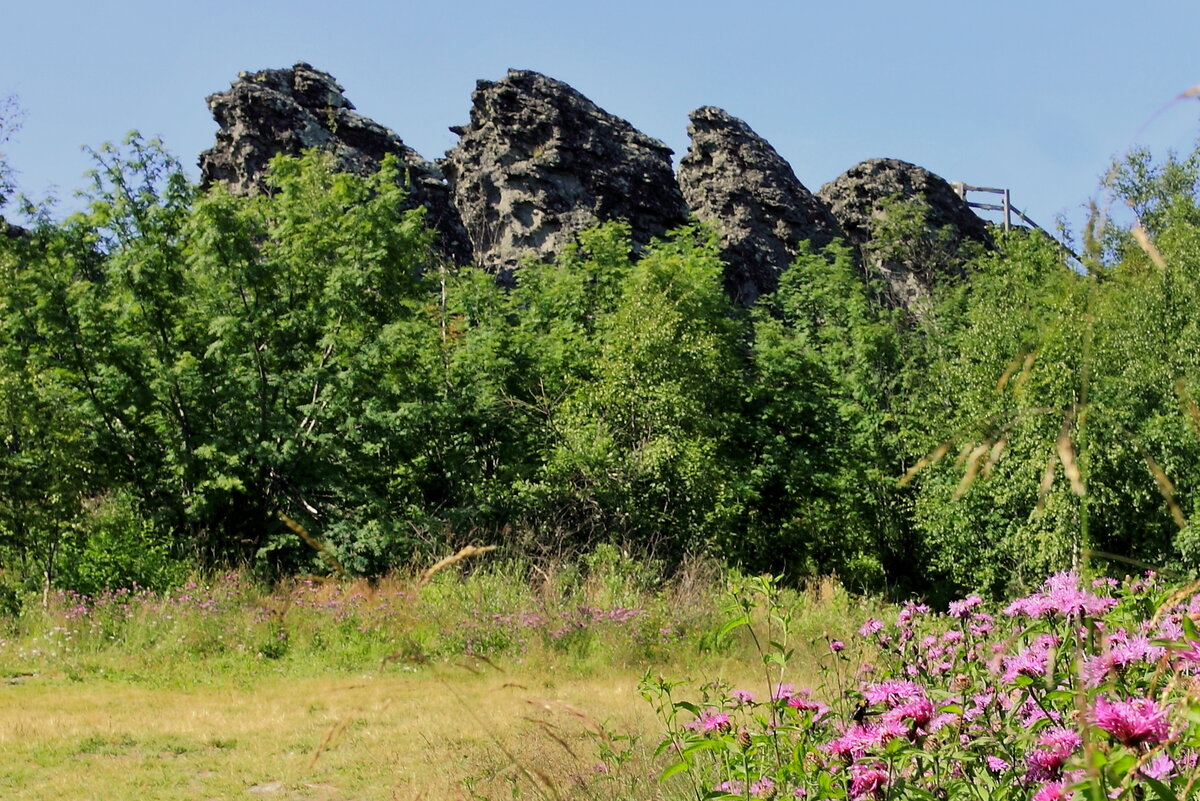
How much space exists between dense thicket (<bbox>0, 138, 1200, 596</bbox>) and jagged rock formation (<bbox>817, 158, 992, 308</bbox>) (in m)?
3.60

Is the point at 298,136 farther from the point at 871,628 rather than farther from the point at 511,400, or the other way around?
the point at 871,628

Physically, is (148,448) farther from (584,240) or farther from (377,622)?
(584,240)

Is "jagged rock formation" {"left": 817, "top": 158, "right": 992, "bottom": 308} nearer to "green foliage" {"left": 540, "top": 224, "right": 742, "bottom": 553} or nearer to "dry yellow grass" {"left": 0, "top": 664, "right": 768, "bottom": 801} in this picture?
"green foliage" {"left": 540, "top": 224, "right": 742, "bottom": 553}

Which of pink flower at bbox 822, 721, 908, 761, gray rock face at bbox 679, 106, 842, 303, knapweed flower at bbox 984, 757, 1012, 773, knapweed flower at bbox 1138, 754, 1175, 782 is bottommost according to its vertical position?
knapweed flower at bbox 984, 757, 1012, 773

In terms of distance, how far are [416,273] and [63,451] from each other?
868 centimetres

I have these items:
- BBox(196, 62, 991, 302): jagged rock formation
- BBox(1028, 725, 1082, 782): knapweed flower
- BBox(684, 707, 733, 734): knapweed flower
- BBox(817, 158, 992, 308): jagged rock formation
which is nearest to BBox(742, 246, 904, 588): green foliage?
BBox(196, 62, 991, 302): jagged rock formation

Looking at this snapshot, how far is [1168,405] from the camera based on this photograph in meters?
16.6

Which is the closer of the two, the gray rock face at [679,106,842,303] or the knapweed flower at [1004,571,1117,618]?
the knapweed flower at [1004,571,1117,618]

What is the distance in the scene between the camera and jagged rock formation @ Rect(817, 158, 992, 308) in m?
26.3

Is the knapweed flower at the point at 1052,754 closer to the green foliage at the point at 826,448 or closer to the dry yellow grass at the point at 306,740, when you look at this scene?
the dry yellow grass at the point at 306,740

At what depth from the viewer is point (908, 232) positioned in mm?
26266

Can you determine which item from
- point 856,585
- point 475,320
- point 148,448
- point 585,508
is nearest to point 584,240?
point 475,320

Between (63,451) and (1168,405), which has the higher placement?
(1168,405)

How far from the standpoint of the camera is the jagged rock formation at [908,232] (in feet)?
86.2
